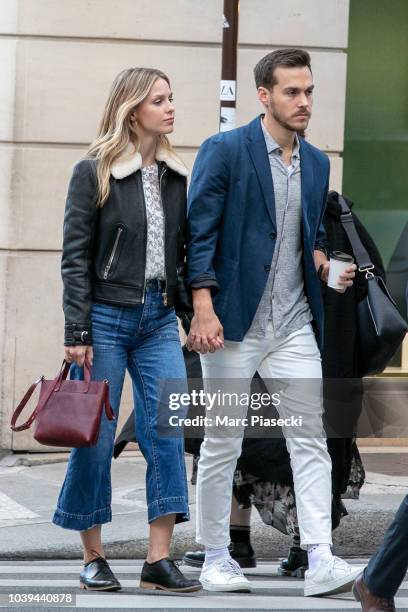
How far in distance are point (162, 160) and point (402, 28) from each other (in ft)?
17.5

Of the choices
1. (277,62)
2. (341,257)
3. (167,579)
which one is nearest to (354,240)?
(341,257)

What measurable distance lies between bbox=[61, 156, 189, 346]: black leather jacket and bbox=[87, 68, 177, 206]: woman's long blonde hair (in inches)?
1.9

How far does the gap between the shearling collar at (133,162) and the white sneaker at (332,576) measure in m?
1.59

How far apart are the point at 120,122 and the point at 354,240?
45.1 inches

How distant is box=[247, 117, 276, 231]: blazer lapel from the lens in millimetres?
5406

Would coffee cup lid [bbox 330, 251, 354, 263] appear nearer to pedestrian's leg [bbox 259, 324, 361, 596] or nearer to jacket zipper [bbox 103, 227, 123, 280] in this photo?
pedestrian's leg [bbox 259, 324, 361, 596]

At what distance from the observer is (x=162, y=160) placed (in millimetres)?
5527

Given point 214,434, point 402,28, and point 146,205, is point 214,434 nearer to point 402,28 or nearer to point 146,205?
point 146,205

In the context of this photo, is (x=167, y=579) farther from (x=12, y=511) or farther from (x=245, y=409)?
(x=12, y=511)

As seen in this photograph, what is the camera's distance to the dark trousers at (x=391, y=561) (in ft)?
15.2

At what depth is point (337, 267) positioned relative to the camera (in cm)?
536

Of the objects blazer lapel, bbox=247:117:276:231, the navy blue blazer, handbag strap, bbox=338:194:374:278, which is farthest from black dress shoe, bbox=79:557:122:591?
handbag strap, bbox=338:194:374:278

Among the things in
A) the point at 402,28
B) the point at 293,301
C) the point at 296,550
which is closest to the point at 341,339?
the point at 293,301

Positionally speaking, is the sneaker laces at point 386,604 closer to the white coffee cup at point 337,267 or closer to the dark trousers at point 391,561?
the dark trousers at point 391,561
